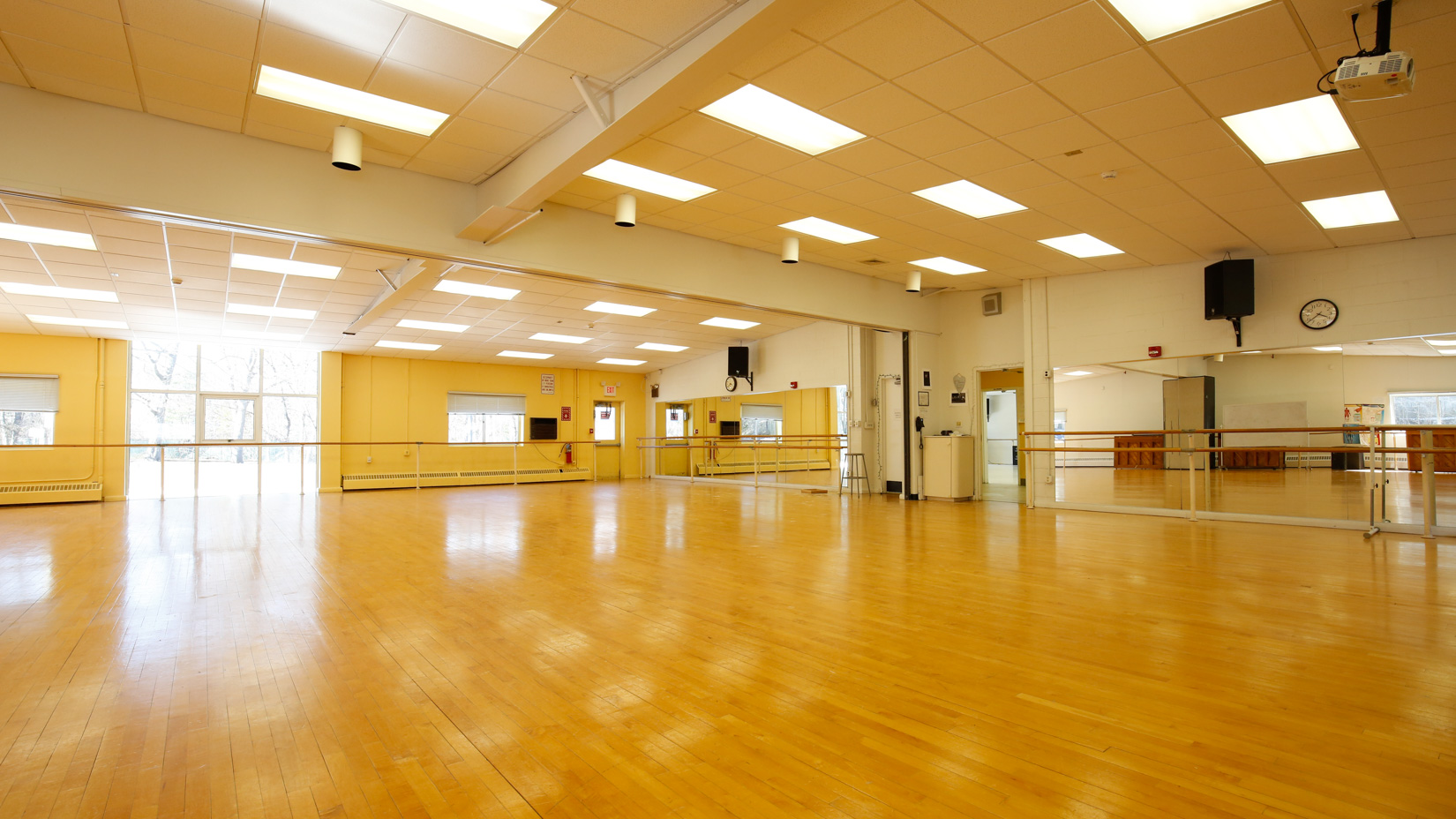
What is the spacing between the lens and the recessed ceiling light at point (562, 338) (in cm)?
1105

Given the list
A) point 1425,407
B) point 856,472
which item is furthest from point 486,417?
point 1425,407

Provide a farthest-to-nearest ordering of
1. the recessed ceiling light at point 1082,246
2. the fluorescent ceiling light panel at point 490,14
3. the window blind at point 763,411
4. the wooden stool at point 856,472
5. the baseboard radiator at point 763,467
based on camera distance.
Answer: the window blind at point 763,411
the baseboard radiator at point 763,467
the wooden stool at point 856,472
the recessed ceiling light at point 1082,246
the fluorescent ceiling light panel at point 490,14

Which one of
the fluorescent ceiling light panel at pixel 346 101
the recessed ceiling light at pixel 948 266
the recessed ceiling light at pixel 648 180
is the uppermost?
the fluorescent ceiling light panel at pixel 346 101

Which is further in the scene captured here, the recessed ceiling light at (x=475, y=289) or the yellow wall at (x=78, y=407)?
the yellow wall at (x=78, y=407)

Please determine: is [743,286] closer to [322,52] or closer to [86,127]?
[322,52]

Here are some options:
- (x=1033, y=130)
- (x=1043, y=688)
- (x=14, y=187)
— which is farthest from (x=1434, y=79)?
(x=14, y=187)

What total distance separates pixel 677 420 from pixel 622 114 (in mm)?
12647

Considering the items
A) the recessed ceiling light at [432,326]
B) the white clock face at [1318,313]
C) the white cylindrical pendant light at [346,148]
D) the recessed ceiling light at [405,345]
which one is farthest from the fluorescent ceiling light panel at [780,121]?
the recessed ceiling light at [405,345]

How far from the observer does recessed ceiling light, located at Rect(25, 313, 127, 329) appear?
898 cm

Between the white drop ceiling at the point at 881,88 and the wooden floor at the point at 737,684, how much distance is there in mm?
2825

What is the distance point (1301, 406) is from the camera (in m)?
13.3

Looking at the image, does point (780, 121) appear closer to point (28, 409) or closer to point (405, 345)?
point (405, 345)

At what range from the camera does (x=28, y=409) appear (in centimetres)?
996

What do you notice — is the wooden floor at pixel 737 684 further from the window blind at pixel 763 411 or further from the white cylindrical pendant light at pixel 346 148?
the window blind at pixel 763 411
